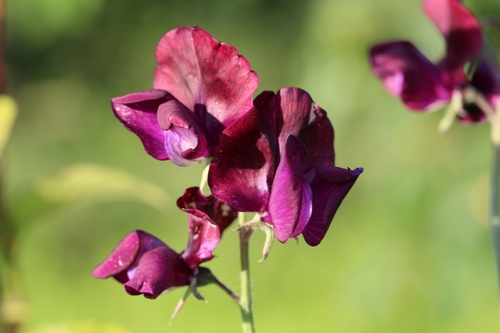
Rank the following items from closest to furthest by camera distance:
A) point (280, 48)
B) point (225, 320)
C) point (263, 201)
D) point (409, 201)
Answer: point (263, 201) → point (409, 201) → point (225, 320) → point (280, 48)

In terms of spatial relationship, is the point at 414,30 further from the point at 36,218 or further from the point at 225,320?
the point at 225,320

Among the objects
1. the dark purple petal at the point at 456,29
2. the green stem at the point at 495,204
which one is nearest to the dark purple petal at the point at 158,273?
the green stem at the point at 495,204

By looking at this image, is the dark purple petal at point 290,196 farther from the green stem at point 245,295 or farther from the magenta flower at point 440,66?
the magenta flower at point 440,66

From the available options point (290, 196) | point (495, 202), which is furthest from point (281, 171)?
point (495, 202)

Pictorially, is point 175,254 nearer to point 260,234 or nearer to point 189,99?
point 189,99

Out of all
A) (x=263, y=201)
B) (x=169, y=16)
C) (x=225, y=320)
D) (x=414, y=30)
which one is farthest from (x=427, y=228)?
(x=169, y=16)

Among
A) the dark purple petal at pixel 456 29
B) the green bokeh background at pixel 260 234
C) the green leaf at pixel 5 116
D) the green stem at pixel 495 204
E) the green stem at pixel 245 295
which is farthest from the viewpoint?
the green bokeh background at pixel 260 234
